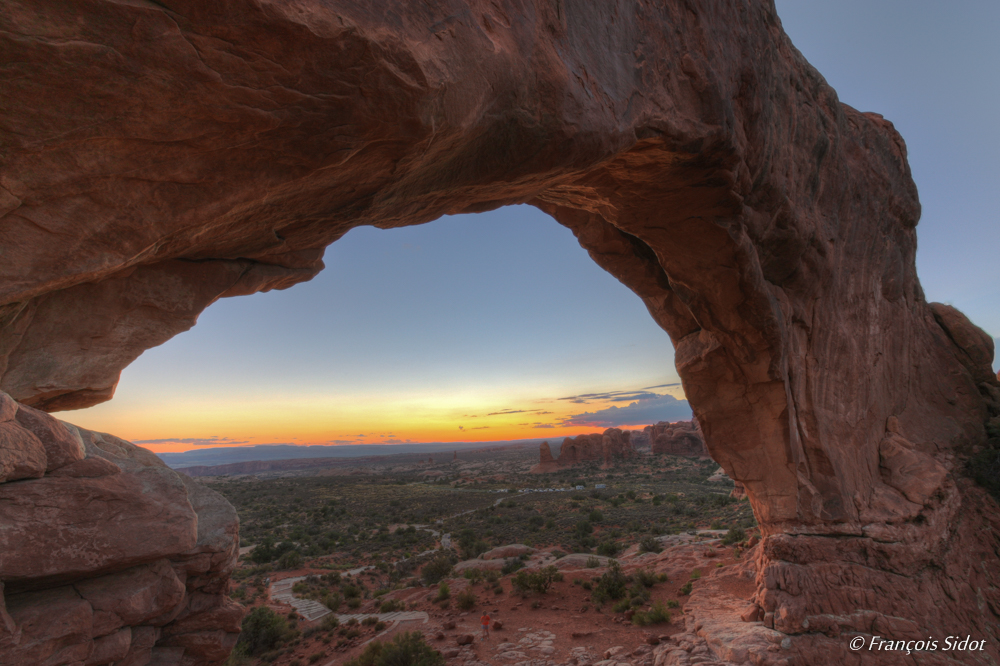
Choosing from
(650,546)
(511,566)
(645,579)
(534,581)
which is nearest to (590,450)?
(650,546)

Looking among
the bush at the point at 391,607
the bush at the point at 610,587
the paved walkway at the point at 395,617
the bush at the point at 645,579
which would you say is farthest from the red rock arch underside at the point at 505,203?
the bush at the point at 391,607

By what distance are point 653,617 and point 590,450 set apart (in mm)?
57917

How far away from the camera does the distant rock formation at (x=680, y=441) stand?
211 ft

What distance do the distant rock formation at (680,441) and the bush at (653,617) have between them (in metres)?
58.1

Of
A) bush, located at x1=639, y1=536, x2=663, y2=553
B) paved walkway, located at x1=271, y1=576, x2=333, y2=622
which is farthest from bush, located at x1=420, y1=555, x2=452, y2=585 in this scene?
bush, located at x1=639, y1=536, x2=663, y2=553

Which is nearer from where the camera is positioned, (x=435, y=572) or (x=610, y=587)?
(x=610, y=587)

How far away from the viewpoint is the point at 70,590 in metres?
3.25

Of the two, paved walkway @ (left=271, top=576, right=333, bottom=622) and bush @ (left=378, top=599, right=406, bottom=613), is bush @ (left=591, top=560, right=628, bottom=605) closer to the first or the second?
bush @ (left=378, top=599, right=406, bottom=613)

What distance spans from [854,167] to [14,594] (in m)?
15.2

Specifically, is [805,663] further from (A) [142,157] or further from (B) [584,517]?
(B) [584,517]

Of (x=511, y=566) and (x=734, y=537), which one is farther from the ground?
(x=734, y=537)

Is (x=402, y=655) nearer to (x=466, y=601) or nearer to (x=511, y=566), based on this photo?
(x=466, y=601)

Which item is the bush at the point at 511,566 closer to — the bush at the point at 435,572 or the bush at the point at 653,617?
the bush at the point at 435,572

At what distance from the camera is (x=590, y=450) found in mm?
66250
